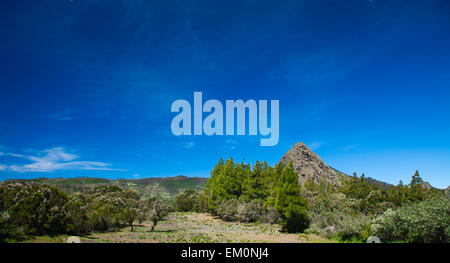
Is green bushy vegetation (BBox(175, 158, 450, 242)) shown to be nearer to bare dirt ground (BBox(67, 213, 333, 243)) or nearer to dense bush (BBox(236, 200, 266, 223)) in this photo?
dense bush (BBox(236, 200, 266, 223))

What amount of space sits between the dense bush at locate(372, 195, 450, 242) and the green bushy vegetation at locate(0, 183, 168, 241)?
19.2 m

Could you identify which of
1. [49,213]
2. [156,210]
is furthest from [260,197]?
[49,213]

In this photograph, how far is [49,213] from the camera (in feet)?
53.8

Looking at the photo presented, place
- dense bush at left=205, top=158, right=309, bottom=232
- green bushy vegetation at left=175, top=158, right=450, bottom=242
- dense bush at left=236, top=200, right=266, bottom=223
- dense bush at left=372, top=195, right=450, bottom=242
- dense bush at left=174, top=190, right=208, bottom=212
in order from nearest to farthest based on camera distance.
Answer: dense bush at left=372, top=195, right=450, bottom=242 → green bushy vegetation at left=175, top=158, right=450, bottom=242 → dense bush at left=205, top=158, right=309, bottom=232 → dense bush at left=236, top=200, right=266, bottom=223 → dense bush at left=174, top=190, right=208, bottom=212

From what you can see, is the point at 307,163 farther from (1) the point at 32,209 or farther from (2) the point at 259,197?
(1) the point at 32,209

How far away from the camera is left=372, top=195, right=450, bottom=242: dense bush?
1236 cm

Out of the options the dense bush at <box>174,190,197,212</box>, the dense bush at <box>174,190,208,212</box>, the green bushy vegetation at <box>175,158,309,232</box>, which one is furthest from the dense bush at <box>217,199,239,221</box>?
the dense bush at <box>174,190,197,212</box>

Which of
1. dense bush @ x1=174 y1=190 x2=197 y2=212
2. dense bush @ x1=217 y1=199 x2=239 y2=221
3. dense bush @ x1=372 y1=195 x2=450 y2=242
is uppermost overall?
dense bush @ x1=372 y1=195 x2=450 y2=242
